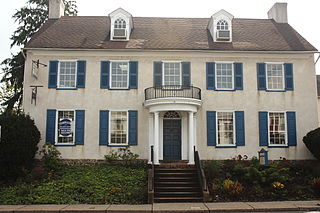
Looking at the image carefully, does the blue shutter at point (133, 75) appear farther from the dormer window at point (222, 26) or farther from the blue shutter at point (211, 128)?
the dormer window at point (222, 26)

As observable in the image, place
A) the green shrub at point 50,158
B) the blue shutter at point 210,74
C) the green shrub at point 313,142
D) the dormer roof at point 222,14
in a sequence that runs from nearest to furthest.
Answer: the green shrub at point 50,158
the green shrub at point 313,142
the blue shutter at point 210,74
the dormer roof at point 222,14

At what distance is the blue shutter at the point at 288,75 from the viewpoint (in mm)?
17234

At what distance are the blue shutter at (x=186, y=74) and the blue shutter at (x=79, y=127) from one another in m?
5.80

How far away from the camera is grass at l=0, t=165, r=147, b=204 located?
39.8 feet

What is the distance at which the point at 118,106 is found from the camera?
16.8 metres

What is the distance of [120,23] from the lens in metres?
18.3

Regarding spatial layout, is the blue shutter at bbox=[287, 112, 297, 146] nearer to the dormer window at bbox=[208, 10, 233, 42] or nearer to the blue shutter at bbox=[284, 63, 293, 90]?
the blue shutter at bbox=[284, 63, 293, 90]

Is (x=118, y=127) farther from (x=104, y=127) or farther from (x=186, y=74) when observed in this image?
(x=186, y=74)

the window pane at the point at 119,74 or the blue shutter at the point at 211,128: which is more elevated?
the window pane at the point at 119,74

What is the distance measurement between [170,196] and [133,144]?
15.1ft

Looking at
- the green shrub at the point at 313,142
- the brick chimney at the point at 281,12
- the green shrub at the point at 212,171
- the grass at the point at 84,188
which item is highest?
the brick chimney at the point at 281,12

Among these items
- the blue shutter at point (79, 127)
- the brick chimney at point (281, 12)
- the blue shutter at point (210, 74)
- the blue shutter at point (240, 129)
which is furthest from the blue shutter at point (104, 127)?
the brick chimney at point (281, 12)

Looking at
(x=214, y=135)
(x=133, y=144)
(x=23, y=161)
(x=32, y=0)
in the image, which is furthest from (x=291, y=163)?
(x=32, y=0)

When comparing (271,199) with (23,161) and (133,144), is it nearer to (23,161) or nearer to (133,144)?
(133,144)
